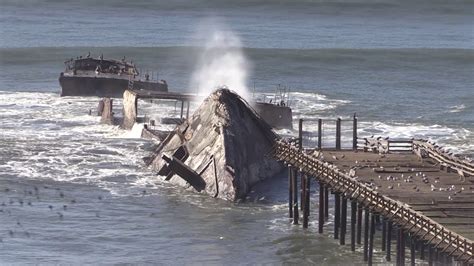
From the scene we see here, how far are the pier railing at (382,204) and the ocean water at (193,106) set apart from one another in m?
2.59

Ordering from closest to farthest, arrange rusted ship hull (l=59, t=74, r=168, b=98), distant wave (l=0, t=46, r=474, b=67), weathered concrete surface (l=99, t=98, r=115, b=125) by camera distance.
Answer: weathered concrete surface (l=99, t=98, r=115, b=125) → rusted ship hull (l=59, t=74, r=168, b=98) → distant wave (l=0, t=46, r=474, b=67)

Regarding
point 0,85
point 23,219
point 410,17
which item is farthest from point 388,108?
point 410,17

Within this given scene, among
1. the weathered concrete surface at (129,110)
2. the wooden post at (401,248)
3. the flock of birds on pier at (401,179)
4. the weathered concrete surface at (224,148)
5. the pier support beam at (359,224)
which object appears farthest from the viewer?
the weathered concrete surface at (129,110)

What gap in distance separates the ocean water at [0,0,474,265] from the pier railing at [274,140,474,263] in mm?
2590

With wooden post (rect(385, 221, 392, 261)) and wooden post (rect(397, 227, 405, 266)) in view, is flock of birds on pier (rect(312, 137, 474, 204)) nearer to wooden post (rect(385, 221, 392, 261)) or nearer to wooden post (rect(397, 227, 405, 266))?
wooden post (rect(385, 221, 392, 261))

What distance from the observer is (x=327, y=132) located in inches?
3733

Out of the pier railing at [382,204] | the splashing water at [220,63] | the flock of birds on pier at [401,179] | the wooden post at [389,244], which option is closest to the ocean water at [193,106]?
the wooden post at [389,244]

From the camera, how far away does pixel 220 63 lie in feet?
417

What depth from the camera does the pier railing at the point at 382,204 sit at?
52.1 meters

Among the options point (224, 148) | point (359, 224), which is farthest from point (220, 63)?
point (359, 224)

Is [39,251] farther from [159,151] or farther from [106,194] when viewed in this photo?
[159,151]

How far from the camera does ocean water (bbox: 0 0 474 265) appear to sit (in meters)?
64.6

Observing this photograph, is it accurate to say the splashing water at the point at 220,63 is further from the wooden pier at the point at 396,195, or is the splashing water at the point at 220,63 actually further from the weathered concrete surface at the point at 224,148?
the wooden pier at the point at 396,195

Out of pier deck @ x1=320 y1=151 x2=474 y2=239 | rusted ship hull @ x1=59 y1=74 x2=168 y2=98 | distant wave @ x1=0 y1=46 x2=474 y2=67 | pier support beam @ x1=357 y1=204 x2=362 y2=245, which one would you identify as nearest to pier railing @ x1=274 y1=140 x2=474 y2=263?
pier support beam @ x1=357 y1=204 x2=362 y2=245
